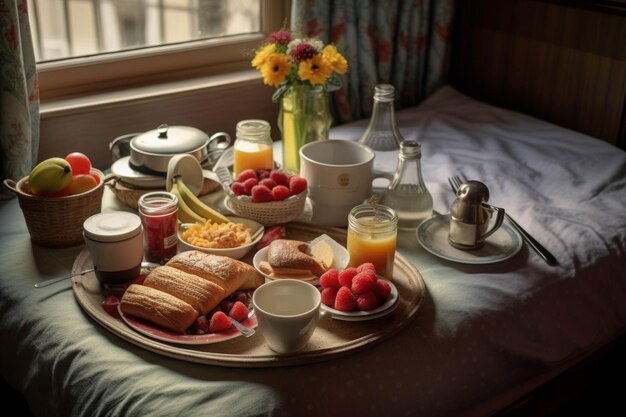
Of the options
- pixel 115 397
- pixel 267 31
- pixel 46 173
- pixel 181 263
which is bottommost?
pixel 115 397

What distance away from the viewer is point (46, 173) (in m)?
1.51

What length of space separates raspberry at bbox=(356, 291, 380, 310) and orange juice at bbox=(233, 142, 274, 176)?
1.83 ft

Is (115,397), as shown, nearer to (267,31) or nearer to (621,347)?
(621,347)

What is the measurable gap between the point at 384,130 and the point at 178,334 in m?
0.80

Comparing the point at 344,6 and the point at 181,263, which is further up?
the point at 344,6

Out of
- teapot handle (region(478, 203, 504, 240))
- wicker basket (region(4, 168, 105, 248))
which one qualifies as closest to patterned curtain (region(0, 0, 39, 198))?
wicker basket (region(4, 168, 105, 248))

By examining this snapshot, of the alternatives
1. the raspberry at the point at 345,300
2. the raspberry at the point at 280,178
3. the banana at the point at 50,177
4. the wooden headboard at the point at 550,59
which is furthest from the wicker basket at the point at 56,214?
the wooden headboard at the point at 550,59

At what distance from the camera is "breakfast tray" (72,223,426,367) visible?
1209mm

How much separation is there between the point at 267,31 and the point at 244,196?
1.00 meters

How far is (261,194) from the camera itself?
1.59 meters

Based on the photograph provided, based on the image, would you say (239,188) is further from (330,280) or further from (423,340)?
(423,340)

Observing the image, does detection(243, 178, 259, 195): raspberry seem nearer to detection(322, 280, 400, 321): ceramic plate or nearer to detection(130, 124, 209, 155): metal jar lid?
detection(130, 124, 209, 155): metal jar lid

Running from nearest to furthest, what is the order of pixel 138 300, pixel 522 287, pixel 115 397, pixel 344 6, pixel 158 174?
pixel 115 397, pixel 138 300, pixel 522 287, pixel 158 174, pixel 344 6

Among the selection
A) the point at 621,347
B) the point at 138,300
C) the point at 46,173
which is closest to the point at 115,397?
the point at 138,300
